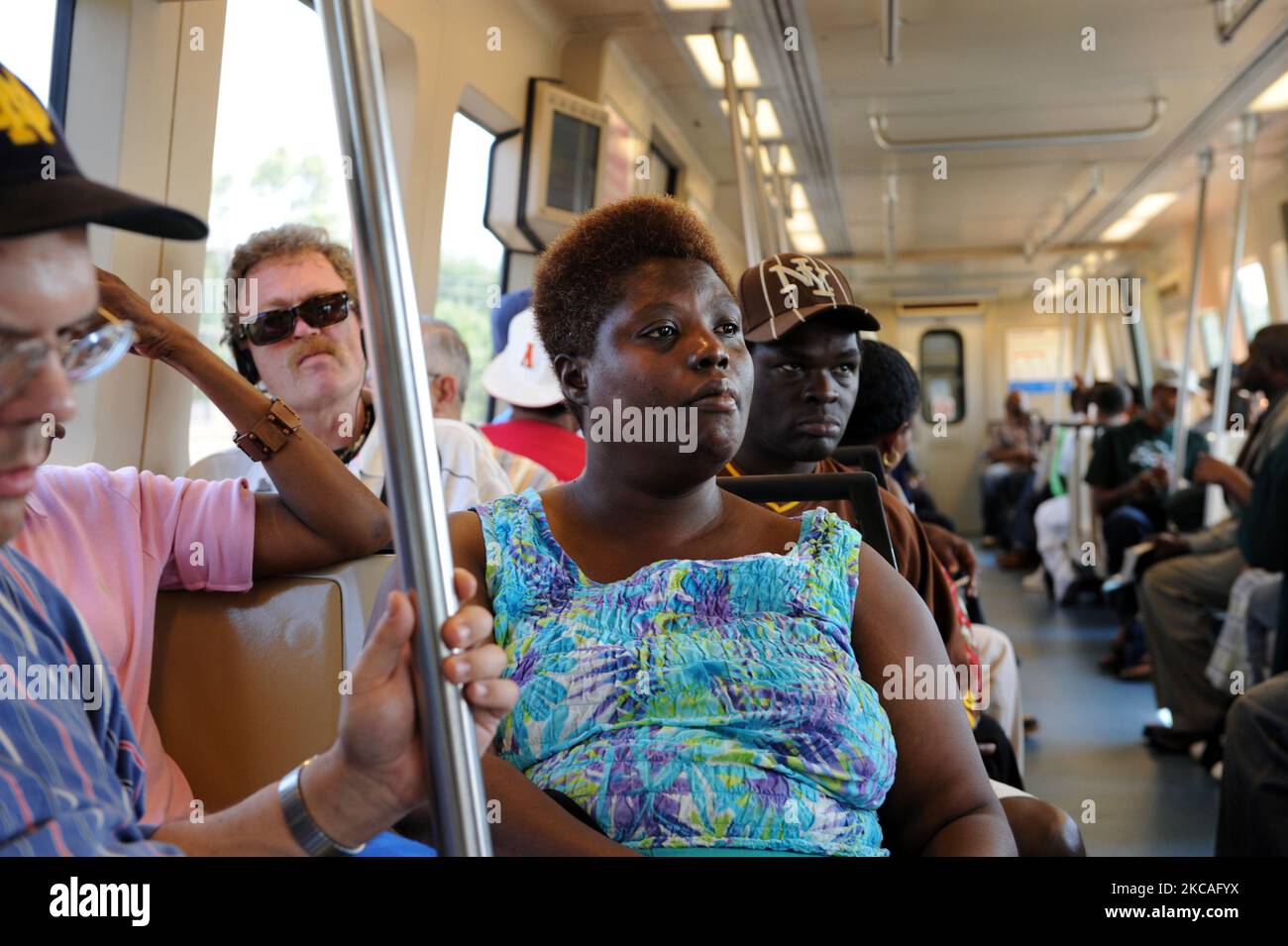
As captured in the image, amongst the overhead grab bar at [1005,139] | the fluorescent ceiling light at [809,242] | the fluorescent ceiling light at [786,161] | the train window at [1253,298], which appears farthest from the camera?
the fluorescent ceiling light at [809,242]

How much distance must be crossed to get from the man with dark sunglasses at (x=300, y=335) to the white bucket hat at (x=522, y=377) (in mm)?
921

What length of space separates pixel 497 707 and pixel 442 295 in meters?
4.09

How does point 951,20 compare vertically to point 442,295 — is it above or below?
above

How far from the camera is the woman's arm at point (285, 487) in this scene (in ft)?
6.25

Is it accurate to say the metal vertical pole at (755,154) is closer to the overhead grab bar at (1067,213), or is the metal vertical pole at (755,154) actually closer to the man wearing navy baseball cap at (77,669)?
the overhead grab bar at (1067,213)

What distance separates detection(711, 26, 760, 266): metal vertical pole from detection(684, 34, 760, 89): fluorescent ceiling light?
0.27 ft

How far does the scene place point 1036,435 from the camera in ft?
46.7

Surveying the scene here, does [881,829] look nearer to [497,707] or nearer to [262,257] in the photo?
[497,707]

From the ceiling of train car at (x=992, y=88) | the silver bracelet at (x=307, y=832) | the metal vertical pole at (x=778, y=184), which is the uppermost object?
the ceiling of train car at (x=992, y=88)

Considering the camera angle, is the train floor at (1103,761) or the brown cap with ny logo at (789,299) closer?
the brown cap with ny logo at (789,299)

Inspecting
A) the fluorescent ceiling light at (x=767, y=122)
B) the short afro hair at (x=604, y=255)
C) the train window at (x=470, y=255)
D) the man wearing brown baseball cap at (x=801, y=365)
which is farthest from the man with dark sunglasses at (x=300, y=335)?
the fluorescent ceiling light at (x=767, y=122)

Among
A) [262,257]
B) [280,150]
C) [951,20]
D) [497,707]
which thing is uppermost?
[951,20]

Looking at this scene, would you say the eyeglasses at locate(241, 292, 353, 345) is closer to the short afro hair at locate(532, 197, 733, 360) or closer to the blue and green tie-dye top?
the short afro hair at locate(532, 197, 733, 360)
